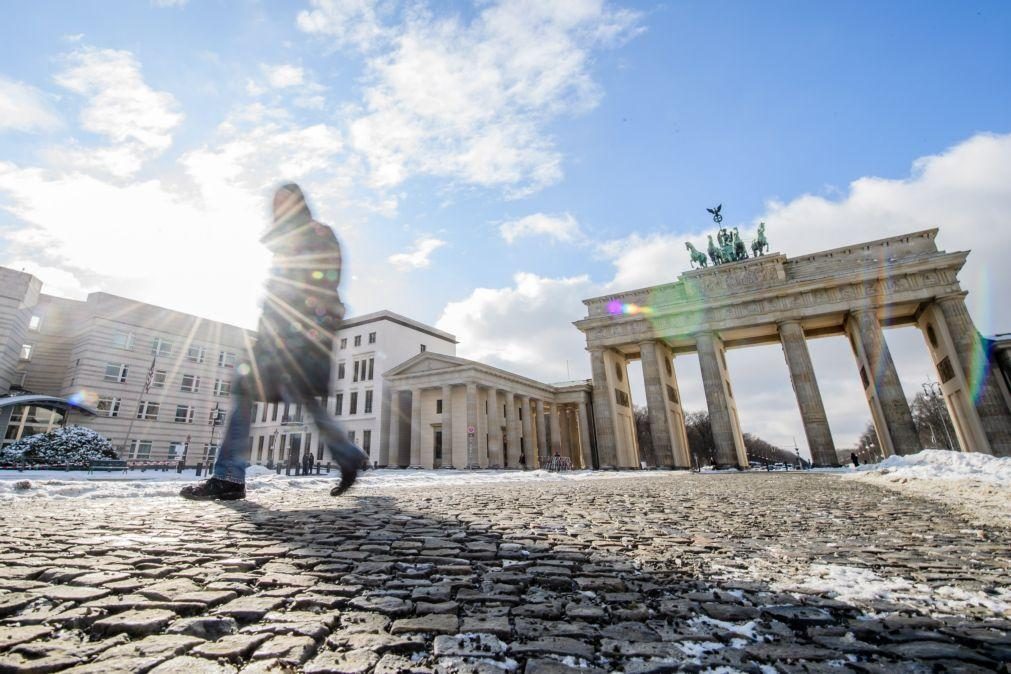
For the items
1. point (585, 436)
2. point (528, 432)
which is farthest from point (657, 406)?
point (585, 436)

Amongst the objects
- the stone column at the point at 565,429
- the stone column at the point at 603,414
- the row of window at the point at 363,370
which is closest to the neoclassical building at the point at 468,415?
the stone column at the point at 565,429

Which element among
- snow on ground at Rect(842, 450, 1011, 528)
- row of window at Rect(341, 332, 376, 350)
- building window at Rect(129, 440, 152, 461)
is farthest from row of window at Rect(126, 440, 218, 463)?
snow on ground at Rect(842, 450, 1011, 528)

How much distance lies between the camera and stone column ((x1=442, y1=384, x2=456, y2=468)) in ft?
118

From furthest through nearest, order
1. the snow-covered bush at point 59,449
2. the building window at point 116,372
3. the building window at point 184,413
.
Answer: the building window at point 184,413, the building window at point 116,372, the snow-covered bush at point 59,449

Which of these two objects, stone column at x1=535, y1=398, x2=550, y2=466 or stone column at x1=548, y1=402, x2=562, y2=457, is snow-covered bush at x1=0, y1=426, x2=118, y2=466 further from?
stone column at x1=548, y1=402, x2=562, y2=457

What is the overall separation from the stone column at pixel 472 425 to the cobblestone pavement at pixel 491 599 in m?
32.1

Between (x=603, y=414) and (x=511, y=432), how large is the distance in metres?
11.6

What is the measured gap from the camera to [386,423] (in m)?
41.5

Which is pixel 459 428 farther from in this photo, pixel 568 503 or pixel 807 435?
pixel 568 503

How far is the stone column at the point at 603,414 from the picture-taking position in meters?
33.2

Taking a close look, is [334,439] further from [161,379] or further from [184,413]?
[161,379]

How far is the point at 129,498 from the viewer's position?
7211 millimetres

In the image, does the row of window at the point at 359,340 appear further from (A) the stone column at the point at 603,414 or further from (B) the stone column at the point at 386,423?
(A) the stone column at the point at 603,414

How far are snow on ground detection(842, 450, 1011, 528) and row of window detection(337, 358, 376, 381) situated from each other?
131 ft
